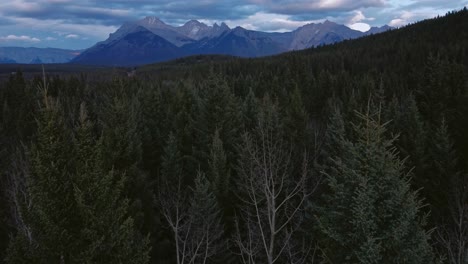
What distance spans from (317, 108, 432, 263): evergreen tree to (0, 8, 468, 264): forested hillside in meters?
0.04

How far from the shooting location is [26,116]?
2153 inches

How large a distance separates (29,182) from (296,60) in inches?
3687

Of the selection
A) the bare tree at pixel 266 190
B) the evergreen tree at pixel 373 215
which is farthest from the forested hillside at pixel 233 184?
the bare tree at pixel 266 190

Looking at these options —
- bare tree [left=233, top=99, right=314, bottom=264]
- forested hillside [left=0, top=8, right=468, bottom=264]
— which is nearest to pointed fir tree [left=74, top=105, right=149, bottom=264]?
forested hillside [left=0, top=8, right=468, bottom=264]

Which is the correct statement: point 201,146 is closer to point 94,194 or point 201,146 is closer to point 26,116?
point 94,194

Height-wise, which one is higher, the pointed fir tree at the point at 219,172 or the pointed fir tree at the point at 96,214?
the pointed fir tree at the point at 96,214

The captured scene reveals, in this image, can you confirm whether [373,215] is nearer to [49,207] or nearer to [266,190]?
[266,190]

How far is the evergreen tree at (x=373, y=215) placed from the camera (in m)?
11.6

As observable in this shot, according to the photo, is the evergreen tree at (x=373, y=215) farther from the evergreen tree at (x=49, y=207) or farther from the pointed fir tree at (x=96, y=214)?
the evergreen tree at (x=49, y=207)

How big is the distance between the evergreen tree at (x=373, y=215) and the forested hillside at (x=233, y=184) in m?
0.04

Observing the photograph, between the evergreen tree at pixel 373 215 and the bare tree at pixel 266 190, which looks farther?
the bare tree at pixel 266 190

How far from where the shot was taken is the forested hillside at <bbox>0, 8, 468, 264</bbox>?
40.7 ft

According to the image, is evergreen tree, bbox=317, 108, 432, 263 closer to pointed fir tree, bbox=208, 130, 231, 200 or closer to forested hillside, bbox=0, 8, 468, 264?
forested hillside, bbox=0, 8, 468, 264

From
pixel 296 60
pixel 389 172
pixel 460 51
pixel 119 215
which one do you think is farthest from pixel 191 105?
pixel 460 51
